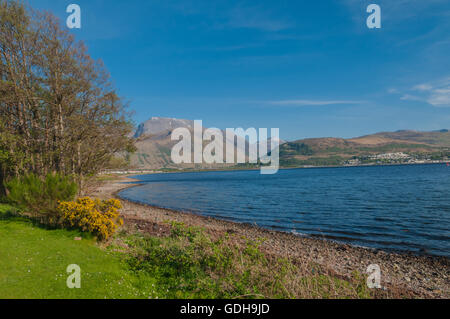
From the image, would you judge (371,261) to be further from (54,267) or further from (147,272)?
(54,267)

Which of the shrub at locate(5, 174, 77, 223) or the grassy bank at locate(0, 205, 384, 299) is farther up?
the shrub at locate(5, 174, 77, 223)

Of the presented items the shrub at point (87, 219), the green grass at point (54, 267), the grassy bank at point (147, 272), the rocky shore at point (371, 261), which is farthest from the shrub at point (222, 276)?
the shrub at point (87, 219)

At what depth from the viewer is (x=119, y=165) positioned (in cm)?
2545

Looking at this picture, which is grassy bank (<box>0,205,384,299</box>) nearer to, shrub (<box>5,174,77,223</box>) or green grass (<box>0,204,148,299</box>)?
green grass (<box>0,204,148,299</box>)

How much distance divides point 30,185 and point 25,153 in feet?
22.1

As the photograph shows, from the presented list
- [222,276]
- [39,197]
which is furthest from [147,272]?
[39,197]

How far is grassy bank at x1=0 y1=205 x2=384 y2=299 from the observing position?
8453 millimetres

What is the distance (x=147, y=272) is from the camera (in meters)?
10.9

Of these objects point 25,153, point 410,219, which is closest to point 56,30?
point 25,153

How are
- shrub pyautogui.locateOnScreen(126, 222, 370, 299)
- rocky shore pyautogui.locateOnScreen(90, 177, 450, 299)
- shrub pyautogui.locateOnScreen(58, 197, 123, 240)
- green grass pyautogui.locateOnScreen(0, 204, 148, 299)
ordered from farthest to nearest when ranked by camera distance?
shrub pyautogui.locateOnScreen(58, 197, 123, 240)
rocky shore pyautogui.locateOnScreen(90, 177, 450, 299)
shrub pyautogui.locateOnScreen(126, 222, 370, 299)
green grass pyautogui.locateOnScreen(0, 204, 148, 299)

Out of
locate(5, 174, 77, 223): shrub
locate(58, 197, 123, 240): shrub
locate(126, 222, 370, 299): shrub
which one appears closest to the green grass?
locate(58, 197, 123, 240): shrub

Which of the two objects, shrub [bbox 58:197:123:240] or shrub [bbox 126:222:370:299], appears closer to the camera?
shrub [bbox 126:222:370:299]

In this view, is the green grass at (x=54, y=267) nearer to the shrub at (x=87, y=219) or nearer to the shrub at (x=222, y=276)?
the shrub at (x=87, y=219)

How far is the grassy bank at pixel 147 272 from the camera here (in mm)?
8453
